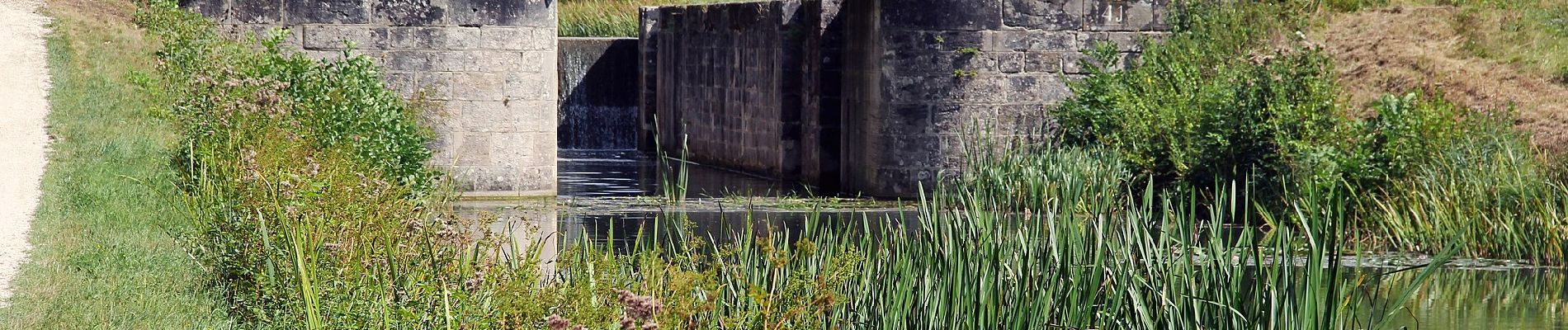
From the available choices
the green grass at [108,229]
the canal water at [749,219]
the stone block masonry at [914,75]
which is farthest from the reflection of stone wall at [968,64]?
the green grass at [108,229]

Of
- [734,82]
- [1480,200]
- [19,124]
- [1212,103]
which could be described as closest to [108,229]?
[19,124]

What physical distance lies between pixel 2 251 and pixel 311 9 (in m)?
5.73

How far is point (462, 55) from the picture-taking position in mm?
12656

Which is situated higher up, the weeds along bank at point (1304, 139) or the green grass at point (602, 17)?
the green grass at point (602, 17)

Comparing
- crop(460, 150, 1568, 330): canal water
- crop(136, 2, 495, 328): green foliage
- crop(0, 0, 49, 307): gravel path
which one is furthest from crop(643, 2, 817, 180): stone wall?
crop(0, 0, 49, 307): gravel path

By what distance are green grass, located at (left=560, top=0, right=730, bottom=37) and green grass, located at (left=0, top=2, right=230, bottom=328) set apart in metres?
12.1

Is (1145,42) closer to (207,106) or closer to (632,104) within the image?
(207,106)

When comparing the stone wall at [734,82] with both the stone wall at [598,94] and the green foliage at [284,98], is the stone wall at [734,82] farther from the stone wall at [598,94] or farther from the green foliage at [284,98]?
the green foliage at [284,98]

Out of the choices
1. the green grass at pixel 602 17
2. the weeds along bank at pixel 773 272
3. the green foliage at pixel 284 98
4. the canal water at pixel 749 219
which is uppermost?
the green grass at pixel 602 17

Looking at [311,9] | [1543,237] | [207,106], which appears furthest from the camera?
[311,9]

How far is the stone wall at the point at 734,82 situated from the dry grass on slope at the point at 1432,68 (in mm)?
4404

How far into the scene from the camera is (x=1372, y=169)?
1074 cm

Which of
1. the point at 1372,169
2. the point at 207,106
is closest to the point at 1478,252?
the point at 1372,169

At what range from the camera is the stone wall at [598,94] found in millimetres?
21359
